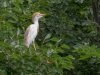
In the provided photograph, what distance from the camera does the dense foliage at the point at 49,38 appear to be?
3.60 metres

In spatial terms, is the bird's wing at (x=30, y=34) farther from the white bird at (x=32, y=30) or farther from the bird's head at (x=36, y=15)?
the bird's head at (x=36, y=15)

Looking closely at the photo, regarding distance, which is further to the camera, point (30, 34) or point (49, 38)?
point (30, 34)

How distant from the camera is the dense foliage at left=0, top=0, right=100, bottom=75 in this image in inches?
142

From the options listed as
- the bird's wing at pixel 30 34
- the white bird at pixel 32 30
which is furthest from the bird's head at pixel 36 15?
the bird's wing at pixel 30 34

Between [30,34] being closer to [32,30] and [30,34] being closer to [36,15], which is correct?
[32,30]

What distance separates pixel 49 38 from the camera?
4.25 meters

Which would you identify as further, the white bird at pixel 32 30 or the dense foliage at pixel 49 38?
the white bird at pixel 32 30

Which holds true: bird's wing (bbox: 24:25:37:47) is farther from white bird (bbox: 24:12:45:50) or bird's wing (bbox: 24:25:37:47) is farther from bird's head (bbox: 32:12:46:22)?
bird's head (bbox: 32:12:46:22)

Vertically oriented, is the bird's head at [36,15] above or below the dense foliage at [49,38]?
above

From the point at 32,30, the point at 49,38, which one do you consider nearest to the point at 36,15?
the point at 32,30

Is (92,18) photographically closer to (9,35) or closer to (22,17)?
(22,17)

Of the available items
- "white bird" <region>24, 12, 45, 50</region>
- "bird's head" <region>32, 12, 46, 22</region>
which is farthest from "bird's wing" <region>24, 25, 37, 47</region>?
"bird's head" <region>32, 12, 46, 22</region>

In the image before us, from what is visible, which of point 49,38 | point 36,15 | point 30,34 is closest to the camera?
point 49,38

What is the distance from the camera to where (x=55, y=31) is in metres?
5.79
